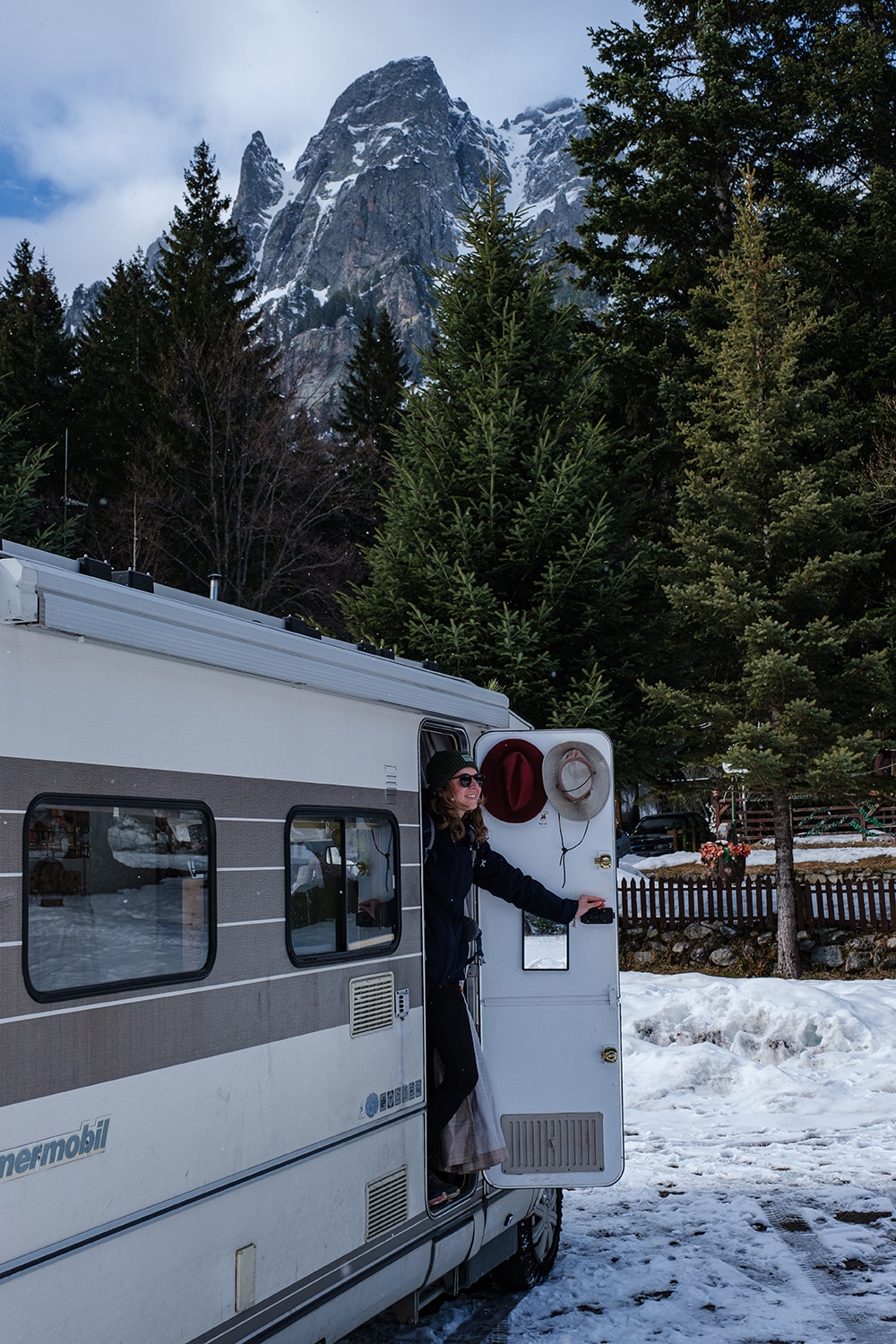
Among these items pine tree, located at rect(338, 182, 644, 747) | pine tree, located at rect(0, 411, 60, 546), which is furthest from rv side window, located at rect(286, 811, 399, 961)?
pine tree, located at rect(0, 411, 60, 546)

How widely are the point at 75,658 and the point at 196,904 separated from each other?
909 mm

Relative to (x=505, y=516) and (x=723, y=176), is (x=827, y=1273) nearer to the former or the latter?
(x=505, y=516)

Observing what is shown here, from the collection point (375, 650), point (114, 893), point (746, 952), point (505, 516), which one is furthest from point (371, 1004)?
point (746, 952)

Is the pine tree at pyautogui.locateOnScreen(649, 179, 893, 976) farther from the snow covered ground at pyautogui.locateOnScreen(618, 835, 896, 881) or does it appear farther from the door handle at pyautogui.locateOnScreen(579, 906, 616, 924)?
the door handle at pyautogui.locateOnScreen(579, 906, 616, 924)

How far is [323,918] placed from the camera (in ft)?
14.3

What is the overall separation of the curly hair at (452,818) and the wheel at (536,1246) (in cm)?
191

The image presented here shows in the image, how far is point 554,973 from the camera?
5637 mm

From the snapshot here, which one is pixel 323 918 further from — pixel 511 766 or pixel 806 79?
pixel 806 79

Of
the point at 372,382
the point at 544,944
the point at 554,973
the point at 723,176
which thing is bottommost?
the point at 554,973

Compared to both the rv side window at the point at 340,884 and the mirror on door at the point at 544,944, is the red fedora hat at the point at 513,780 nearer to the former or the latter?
the mirror on door at the point at 544,944

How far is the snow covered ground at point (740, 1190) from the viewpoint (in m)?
5.25

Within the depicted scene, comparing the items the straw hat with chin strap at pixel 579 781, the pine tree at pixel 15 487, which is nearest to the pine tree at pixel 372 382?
the pine tree at pixel 15 487

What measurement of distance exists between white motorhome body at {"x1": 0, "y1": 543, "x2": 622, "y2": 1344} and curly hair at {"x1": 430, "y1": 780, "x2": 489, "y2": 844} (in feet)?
0.70

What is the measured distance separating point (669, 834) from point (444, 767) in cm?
2474
